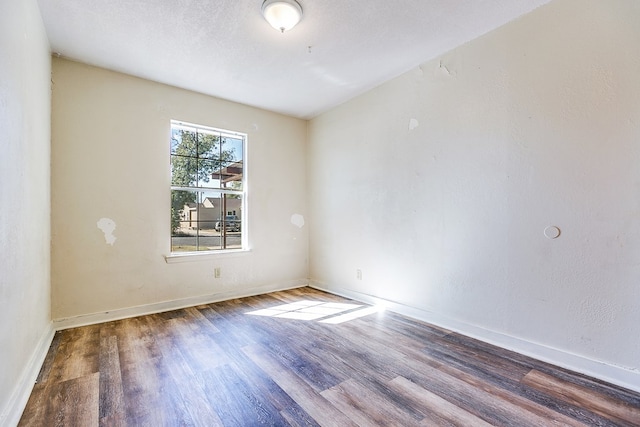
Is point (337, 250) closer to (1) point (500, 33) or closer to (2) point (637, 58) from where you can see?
(1) point (500, 33)

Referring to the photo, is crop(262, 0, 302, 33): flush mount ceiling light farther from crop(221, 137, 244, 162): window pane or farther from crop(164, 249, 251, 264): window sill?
crop(164, 249, 251, 264): window sill

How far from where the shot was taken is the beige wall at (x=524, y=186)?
1.86 metres

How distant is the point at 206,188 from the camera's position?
3.62 metres

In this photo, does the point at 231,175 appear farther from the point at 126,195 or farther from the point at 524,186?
the point at 524,186

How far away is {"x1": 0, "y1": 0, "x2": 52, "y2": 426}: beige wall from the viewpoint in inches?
57.1

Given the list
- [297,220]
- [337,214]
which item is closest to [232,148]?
[297,220]

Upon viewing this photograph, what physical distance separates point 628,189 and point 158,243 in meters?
3.92

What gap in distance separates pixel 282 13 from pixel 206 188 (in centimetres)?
218

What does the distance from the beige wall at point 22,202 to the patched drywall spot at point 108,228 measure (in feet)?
1.65

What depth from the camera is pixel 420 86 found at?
2.94 metres

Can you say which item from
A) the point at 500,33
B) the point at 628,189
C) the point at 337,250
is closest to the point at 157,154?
the point at 337,250

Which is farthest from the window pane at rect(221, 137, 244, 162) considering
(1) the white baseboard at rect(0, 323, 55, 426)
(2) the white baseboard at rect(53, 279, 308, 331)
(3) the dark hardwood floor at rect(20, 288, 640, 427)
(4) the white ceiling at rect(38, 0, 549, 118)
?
(1) the white baseboard at rect(0, 323, 55, 426)

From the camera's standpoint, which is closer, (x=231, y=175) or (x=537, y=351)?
(x=537, y=351)

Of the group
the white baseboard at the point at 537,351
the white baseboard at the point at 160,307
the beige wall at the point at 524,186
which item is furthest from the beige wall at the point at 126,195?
the white baseboard at the point at 537,351
